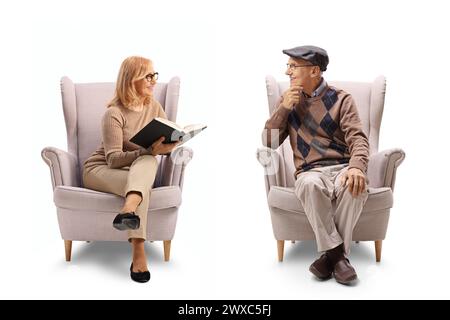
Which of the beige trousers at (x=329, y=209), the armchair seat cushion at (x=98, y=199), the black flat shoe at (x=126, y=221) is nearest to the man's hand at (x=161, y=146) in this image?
the armchair seat cushion at (x=98, y=199)

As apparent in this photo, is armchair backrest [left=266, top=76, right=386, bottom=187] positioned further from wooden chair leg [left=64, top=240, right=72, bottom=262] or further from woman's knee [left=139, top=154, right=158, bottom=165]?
wooden chair leg [left=64, top=240, right=72, bottom=262]

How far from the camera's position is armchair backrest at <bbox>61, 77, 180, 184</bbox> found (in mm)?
4516

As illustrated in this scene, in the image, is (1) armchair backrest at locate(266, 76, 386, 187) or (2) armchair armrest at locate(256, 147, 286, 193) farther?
(1) armchair backrest at locate(266, 76, 386, 187)

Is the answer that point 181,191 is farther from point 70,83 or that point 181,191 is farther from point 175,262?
point 70,83

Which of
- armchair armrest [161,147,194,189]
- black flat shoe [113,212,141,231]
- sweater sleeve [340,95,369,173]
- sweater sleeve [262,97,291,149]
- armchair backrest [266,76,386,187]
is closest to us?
black flat shoe [113,212,141,231]

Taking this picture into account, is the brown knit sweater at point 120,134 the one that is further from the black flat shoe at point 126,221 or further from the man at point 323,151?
the man at point 323,151

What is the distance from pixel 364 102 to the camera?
4547 millimetres

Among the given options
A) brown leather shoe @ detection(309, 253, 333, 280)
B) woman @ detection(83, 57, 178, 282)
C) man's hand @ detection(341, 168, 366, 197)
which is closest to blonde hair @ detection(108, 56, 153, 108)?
woman @ detection(83, 57, 178, 282)

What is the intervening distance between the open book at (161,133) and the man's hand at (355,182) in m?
0.91

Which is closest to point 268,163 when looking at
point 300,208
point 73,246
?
point 300,208

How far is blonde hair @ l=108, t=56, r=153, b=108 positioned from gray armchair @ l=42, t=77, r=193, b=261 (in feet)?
1.43

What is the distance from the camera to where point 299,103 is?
405 cm

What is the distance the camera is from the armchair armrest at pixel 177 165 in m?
4.16

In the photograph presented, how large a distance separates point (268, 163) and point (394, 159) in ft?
2.50
